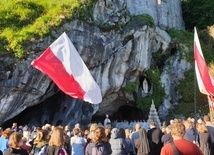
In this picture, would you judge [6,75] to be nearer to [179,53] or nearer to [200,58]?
[200,58]

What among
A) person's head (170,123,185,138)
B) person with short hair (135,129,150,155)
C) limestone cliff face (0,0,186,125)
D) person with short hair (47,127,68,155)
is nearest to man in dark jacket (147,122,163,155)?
person with short hair (135,129,150,155)

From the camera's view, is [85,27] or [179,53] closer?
[85,27]

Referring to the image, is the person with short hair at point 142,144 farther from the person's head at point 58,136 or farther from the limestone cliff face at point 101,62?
the limestone cliff face at point 101,62

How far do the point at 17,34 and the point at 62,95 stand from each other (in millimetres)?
5212

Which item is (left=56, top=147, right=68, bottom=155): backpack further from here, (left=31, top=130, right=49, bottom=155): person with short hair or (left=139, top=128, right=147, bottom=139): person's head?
(left=139, top=128, right=147, bottom=139): person's head

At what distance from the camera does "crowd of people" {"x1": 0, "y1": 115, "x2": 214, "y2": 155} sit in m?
4.35

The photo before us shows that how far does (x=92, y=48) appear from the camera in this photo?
2158 centimetres

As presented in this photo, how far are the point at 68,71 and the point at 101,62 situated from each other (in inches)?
551

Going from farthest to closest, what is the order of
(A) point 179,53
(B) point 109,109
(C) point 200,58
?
(A) point 179,53 < (B) point 109,109 < (C) point 200,58

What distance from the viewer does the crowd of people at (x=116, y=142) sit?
14.3ft

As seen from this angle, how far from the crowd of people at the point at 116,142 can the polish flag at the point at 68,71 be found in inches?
35.4

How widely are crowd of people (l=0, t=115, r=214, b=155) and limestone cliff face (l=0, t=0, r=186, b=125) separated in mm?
11260

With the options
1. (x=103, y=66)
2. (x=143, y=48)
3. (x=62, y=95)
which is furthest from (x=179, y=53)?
(x=62, y=95)

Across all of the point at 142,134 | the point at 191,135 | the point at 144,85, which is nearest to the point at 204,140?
the point at 191,135
